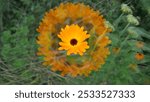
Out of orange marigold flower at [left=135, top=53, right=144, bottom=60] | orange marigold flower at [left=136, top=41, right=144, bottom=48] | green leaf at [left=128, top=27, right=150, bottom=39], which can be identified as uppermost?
green leaf at [left=128, top=27, right=150, bottom=39]

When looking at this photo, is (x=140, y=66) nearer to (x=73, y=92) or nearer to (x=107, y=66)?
(x=107, y=66)

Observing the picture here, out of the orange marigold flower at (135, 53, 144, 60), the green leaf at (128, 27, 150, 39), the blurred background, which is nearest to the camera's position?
the blurred background

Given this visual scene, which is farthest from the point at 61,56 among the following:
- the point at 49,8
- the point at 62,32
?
the point at 49,8

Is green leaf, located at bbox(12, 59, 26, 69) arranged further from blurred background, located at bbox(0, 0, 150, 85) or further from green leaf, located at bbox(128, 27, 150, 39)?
green leaf, located at bbox(128, 27, 150, 39)

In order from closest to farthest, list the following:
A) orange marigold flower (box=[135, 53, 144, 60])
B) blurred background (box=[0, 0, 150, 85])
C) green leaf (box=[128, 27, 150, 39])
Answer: blurred background (box=[0, 0, 150, 85])
orange marigold flower (box=[135, 53, 144, 60])
green leaf (box=[128, 27, 150, 39])

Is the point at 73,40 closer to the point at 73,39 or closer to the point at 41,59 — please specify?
the point at 73,39

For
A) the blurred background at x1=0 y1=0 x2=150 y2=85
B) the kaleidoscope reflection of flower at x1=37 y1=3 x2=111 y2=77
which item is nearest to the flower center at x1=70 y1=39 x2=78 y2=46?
the kaleidoscope reflection of flower at x1=37 y1=3 x2=111 y2=77

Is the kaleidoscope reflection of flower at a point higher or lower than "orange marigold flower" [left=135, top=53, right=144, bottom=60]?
higher
